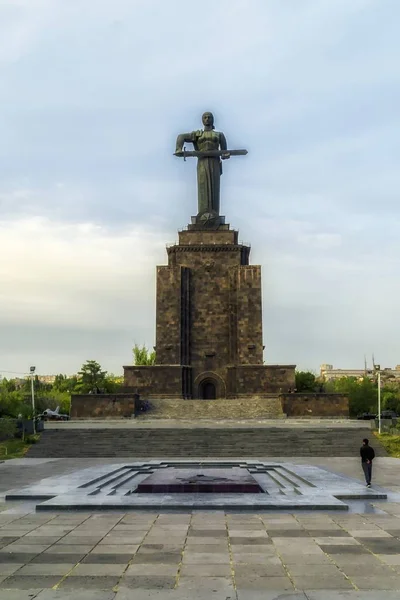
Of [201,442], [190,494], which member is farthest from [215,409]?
[190,494]

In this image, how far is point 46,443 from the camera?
2566cm

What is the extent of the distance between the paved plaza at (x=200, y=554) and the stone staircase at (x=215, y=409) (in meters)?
23.9

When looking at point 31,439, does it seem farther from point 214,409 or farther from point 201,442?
point 214,409

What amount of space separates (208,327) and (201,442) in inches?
718

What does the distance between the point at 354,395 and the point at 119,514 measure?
51154 millimetres

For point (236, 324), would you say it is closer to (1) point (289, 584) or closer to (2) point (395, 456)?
(2) point (395, 456)

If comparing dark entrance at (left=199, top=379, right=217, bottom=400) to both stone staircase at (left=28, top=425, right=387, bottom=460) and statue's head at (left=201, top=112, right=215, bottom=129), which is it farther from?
statue's head at (left=201, top=112, right=215, bottom=129)

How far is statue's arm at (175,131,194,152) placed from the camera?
148ft

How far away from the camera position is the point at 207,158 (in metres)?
44.5

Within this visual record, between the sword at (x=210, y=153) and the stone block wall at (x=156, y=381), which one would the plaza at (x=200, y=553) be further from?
the sword at (x=210, y=153)

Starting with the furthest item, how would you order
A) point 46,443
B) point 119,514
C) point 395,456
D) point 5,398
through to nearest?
point 5,398, point 46,443, point 395,456, point 119,514

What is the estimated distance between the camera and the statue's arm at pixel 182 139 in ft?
148

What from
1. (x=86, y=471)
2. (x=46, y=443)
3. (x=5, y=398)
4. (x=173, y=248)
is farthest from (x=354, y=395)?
(x=86, y=471)

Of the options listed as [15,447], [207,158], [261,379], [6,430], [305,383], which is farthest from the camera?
[305,383]
